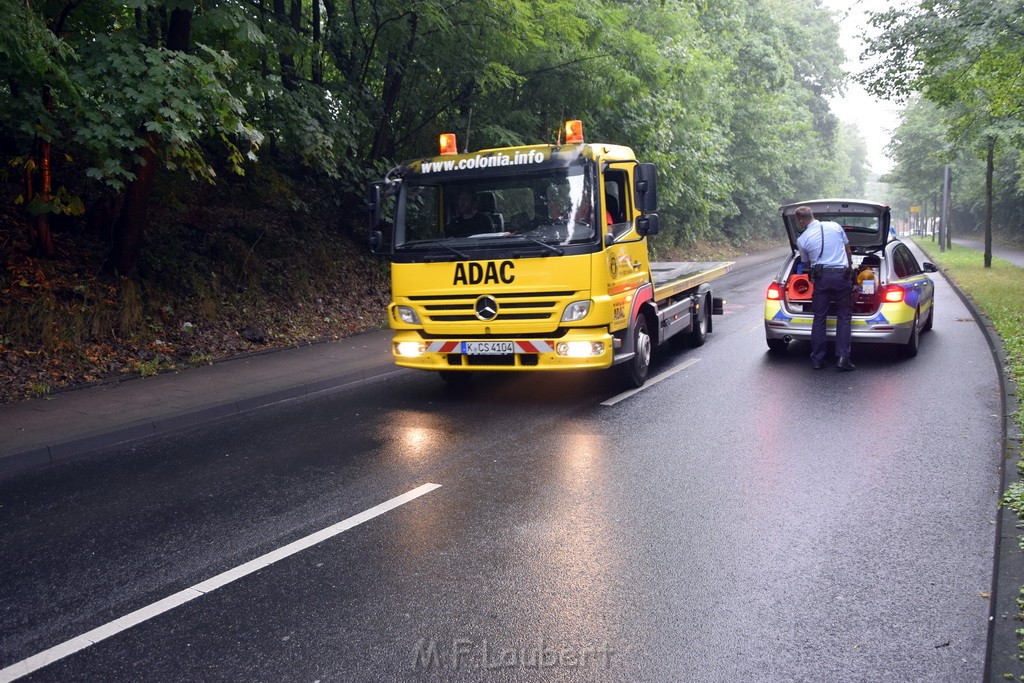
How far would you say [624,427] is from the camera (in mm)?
7867

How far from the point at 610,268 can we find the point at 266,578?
5.09 metres

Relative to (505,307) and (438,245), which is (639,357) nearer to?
(505,307)

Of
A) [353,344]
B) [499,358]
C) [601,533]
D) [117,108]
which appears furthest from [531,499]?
[353,344]

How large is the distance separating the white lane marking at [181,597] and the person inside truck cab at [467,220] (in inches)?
147

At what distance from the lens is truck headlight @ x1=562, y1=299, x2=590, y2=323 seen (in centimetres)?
834

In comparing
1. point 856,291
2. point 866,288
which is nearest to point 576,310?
point 856,291

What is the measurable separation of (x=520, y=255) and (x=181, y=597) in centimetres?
494

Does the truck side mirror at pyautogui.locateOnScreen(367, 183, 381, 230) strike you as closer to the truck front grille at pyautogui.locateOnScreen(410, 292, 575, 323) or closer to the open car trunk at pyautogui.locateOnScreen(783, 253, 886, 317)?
the truck front grille at pyautogui.locateOnScreen(410, 292, 575, 323)

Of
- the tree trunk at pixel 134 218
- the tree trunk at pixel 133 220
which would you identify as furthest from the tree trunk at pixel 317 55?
the tree trunk at pixel 133 220

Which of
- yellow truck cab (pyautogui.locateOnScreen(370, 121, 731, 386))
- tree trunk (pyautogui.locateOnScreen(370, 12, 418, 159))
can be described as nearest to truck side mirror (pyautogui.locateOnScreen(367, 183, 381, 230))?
yellow truck cab (pyautogui.locateOnScreen(370, 121, 731, 386))

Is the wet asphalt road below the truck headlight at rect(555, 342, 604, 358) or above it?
below

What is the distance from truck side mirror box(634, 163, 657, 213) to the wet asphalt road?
2.09 meters

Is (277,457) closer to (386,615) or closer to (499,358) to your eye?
(499,358)

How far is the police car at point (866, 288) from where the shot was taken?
1055 cm
